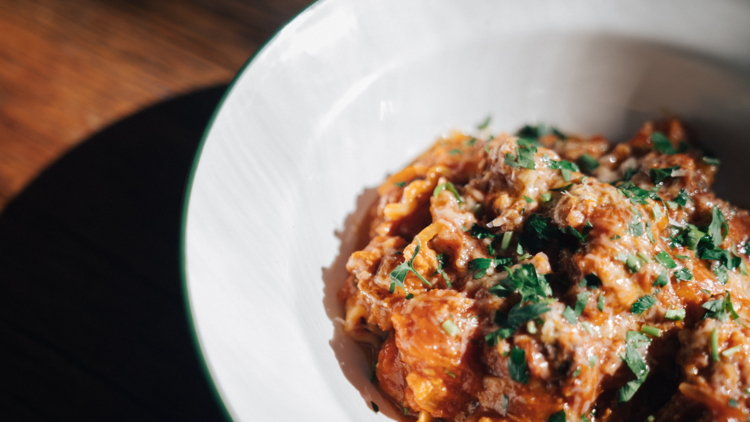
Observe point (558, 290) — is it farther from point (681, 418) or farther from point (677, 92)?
point (677, 92)

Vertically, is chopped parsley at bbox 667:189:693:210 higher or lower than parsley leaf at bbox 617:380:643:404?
higher

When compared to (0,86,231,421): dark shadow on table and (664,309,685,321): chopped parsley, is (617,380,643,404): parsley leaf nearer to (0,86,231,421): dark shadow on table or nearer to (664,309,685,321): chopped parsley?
(664,309,685,321): chopped parsley

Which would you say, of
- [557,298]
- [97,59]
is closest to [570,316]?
[557,298]

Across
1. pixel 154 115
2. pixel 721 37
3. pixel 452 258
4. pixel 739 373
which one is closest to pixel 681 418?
pixel 739 373

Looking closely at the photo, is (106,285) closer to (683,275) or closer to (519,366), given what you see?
(519,366)

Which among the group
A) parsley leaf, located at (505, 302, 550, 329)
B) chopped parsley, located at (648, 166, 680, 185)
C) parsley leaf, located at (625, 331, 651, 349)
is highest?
chopped parsley, located at (648, 166, 680, 185)

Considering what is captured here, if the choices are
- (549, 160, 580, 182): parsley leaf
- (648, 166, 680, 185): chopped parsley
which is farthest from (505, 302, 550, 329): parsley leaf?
(648, 166, 680, 185): chopped parsley

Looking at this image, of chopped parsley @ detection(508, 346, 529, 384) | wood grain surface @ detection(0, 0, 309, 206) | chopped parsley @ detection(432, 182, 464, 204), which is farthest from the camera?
wood grain surface @ detection(0, 0, 309, 206)
